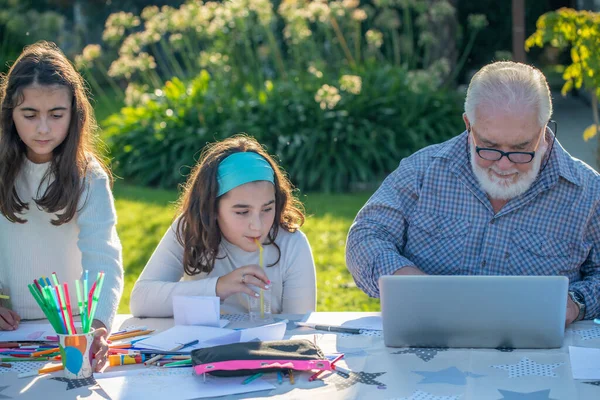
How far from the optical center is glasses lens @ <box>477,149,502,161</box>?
292 centimetres

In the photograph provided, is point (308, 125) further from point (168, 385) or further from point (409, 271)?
point (168, 385)

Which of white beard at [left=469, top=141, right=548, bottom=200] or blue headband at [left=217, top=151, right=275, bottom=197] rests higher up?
blue headband at [left=217, top=151, right=275, bottom=197]

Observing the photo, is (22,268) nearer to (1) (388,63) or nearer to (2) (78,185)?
(2) (78,185)

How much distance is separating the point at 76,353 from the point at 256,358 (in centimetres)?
47

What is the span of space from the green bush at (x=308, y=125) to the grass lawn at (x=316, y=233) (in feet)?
0.90

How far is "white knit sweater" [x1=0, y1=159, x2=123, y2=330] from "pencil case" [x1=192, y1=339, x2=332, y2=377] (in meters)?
0.77

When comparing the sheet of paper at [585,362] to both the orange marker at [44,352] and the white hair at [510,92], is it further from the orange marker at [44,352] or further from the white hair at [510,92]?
the orange marker at [44,352]

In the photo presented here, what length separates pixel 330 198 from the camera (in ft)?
25.3

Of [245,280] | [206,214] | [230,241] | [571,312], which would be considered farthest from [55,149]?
[571,312]

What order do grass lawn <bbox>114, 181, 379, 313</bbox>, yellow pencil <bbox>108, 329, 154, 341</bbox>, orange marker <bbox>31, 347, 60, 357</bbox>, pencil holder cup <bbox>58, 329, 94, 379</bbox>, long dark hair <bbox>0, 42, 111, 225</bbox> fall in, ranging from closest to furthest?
pencil holder cup <bbox>58, 329, 94, 379</bbox>
orange marker <bbox>31, 347, 60, 357</bbox>
yellow pencil <bbox>108, 329, 154, 341</bbox>
long dark hair <bbox>0, 42, 111, 225</bbox>
grass lawn <bbox>114, 181, 379, 313</bbox>

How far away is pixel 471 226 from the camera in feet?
10.3

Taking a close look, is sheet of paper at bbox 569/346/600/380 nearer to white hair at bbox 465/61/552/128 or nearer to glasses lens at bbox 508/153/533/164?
glasses lens at bbox 508/153/533/164

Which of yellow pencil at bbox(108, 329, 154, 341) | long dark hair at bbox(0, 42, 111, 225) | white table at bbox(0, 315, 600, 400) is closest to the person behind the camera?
white table at bbox(0, 315, 600, 400)

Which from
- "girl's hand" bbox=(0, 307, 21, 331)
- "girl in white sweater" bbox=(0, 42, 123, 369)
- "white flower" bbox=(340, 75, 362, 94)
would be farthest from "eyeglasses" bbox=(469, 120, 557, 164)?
"white flower" bbox=(340, 75, 362, 94)
